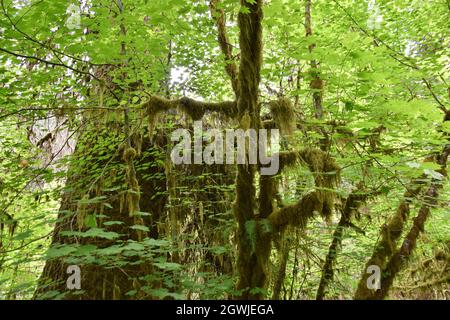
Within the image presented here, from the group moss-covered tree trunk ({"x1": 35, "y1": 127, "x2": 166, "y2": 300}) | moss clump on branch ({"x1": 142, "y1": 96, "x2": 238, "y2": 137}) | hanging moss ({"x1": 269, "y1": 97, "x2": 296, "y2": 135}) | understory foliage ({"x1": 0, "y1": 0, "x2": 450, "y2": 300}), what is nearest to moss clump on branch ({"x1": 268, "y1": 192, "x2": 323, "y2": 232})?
understory foliage ({"x1": 0, "y1": 0, "x2": 450, "y2": 300})

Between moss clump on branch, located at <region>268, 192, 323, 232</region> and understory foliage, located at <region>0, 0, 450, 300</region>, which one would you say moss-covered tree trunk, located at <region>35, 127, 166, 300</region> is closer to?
understory foliage, located at <region>0, 0, 450, 300</region>

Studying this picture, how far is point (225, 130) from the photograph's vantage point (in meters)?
4.50

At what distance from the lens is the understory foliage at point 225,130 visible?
3.24 m

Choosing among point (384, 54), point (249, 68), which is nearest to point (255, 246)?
point (249, 68)

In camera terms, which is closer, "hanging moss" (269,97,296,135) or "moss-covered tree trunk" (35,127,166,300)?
"hanging moss" (269,97,296,135)

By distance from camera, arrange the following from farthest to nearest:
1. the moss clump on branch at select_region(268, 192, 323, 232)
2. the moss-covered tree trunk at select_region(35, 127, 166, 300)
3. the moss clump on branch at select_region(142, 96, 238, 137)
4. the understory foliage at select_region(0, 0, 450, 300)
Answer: the moss-covered tree trunk at select_region(35, 127, 166, 300) → the moss clump on branch at select_region(142, 96, 238, 137) → the moss clump on branch at select_region(268, 192, 323, 232) → the understory foliage at select_region(0, 0, 450, 300)

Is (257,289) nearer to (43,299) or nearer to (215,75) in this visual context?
(43,299)

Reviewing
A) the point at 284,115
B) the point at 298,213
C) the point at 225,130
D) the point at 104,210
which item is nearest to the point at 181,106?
the point at 225,130

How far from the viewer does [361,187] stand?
16.0 feet

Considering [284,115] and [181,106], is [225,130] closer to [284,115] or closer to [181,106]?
[181,106]

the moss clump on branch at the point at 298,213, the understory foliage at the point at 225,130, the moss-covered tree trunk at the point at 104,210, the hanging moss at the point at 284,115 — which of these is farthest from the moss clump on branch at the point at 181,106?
the moss clump on branch at the point at 298,213

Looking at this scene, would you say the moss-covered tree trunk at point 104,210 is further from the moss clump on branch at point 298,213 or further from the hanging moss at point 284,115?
the hanging moss at point 284,115

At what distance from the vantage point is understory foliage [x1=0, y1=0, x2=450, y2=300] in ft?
10.6

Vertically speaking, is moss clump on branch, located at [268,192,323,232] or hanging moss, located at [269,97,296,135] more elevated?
hanging moss, located at [269,97,296,135]
